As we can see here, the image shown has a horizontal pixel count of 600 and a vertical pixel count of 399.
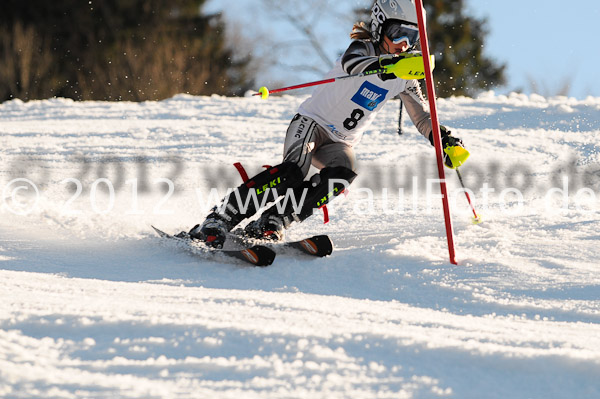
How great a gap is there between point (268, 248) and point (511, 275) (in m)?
1.25

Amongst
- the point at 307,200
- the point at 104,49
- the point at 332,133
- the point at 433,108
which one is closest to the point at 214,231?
the point at 307,200

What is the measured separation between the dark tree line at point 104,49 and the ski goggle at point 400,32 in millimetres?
19323

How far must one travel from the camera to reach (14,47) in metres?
22.5

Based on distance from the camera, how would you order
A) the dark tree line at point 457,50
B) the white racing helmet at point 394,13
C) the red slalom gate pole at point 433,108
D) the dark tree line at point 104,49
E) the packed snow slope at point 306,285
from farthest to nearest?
1. the dark tree line at point 104,49
2. the dark tree line at point 457,50
3. the white racing helmet at point 394,13
4. the red slalom gate pole at point 433,108
5. the packed snow slope at point 306,285

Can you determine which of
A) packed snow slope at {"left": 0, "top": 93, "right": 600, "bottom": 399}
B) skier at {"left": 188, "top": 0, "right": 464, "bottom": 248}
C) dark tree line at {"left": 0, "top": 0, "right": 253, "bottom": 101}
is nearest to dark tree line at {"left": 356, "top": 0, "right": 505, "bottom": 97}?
dark tree line at {"left": 0, "top": 0, "right": 253, "bottom": 101}


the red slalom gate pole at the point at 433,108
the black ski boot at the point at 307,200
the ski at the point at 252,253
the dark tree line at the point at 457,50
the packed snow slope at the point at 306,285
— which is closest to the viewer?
the packed snow slope at the point at 306,285

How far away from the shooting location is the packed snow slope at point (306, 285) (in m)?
1.95

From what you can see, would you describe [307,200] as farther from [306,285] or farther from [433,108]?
[433,108]

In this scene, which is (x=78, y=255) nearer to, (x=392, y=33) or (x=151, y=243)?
(x=151, y=243)

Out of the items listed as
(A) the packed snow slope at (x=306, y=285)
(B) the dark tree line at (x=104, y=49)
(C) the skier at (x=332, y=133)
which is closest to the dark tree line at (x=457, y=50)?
(B) the dark tree line at (x=104, y=49)

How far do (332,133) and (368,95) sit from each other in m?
0.30

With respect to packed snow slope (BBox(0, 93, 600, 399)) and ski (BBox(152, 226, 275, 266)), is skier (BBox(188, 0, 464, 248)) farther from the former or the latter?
packed snow slope (BBox(0, 93, 600, 399))

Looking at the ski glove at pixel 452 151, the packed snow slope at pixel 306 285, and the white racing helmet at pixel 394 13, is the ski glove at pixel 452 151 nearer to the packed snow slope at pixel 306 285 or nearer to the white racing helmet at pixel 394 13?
the packed snow slope at pixel 306 285

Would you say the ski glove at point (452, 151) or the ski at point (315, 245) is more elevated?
the ski glove at point (452, 151)
